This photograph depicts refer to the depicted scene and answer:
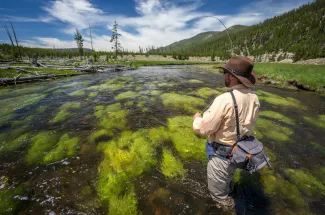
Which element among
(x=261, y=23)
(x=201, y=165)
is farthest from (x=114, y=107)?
(x=261, y=23)

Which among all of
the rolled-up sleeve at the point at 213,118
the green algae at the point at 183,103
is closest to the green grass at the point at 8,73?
the green algae at the point at 183,103

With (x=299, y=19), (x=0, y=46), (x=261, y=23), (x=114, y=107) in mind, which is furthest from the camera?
(x=261, y=23)

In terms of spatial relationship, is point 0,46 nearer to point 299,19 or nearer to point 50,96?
point 50,96

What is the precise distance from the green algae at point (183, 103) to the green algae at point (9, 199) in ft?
31.2

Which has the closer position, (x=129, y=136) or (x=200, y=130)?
(x=200, y=130)

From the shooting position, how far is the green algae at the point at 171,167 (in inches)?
221

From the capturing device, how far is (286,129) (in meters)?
9.00

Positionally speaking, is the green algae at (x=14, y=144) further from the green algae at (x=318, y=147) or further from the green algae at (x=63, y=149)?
the green algae at (x=318, y=147)

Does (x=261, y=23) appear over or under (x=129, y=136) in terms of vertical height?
over

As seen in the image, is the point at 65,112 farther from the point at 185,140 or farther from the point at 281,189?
the point at 281,189

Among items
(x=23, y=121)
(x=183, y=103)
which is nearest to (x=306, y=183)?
(x=183, y=103)

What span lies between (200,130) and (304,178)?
4.98 meters

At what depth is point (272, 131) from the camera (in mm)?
8820

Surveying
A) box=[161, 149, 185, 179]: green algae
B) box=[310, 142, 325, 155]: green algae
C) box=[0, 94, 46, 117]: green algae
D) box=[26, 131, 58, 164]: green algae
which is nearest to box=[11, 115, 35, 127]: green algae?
box=[0, 94, 46, 117]: green algae
